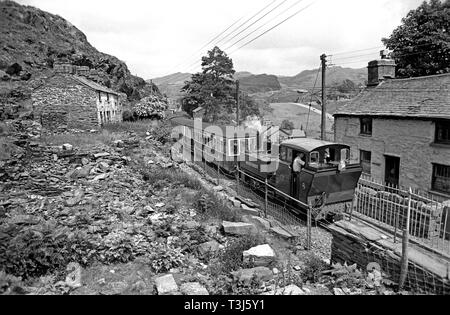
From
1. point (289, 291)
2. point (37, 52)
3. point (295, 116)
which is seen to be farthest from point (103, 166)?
point (295, 116)

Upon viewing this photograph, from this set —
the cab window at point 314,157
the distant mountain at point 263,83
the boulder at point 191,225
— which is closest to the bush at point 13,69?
the boulder at point 191,225

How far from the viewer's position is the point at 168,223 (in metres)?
7.57

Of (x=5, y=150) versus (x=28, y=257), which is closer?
(x=28, y=257)

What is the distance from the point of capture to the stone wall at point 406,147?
13.9 metres

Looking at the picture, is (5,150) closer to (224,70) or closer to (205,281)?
(205,281)

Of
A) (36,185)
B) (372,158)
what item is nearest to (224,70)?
(372,158)

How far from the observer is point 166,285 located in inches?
196

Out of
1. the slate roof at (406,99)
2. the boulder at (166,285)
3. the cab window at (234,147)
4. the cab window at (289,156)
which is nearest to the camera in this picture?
the boulder at (166,285)

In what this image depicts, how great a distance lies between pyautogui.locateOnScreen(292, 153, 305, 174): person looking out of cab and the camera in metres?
10.9

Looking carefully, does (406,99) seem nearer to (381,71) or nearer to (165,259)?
(381,71)

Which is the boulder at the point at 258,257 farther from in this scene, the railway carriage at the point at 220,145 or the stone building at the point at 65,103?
the stone building at the point at 65,103

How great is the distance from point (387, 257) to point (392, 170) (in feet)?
39.6

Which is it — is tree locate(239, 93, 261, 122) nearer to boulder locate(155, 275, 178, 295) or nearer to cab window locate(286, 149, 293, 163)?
cab window locate(286, 149, 293, 163)

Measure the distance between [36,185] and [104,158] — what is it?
3.44 meters
